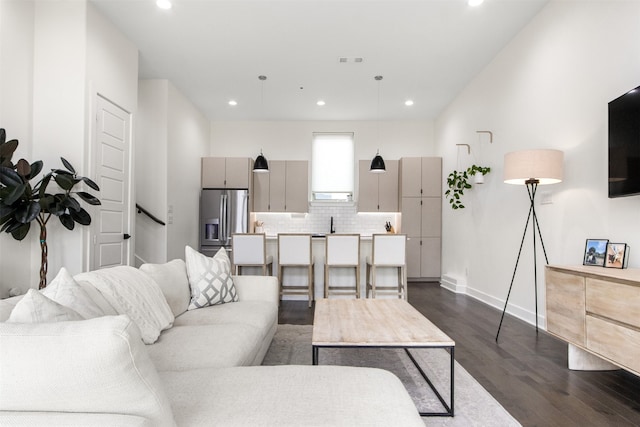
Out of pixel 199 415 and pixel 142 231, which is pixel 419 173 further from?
pixel 199 415

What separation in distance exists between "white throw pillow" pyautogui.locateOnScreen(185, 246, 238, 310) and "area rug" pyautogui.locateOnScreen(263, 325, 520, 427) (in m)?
0.58

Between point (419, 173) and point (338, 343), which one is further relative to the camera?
point (419, 173)

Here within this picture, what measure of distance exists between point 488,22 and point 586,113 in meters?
1.52

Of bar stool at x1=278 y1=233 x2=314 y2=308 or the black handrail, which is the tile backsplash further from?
bar stool at x1=278 y1=233 x2=314 y2=308

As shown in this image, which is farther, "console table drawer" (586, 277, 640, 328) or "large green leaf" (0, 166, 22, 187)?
"large green leaf" (0, 166, 22, 187)

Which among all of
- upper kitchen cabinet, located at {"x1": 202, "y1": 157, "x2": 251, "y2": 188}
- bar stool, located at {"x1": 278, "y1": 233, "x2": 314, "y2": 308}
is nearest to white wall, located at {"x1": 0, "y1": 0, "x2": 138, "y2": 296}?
bar stool, located at {"x1": 278, "y1": 233, "x2": 314, "y2": 308}

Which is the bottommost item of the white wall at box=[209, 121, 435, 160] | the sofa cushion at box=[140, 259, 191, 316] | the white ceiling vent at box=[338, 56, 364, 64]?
the sofa cushion at box=[140, 259, 191, 316]

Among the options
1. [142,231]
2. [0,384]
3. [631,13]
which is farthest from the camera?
[142,231]

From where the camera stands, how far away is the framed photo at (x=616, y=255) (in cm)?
246

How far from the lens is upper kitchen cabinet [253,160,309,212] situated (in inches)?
279

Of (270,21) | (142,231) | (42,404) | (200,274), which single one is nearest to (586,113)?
(270,21)

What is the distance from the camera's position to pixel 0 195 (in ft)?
8.59

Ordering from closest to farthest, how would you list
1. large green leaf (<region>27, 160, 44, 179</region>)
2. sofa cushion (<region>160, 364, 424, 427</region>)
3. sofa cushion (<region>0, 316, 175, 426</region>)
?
1. sofa cushion (<region>0, 316, 175, 426</region>)
2. sofa cushion (<region>160, 364, 424, 427</region>)
3. large green leaf (<region>27, 160, 44, 179</region>)

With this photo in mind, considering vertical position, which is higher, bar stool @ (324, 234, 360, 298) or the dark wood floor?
bar stool @ (324, 234, 360, 298)
